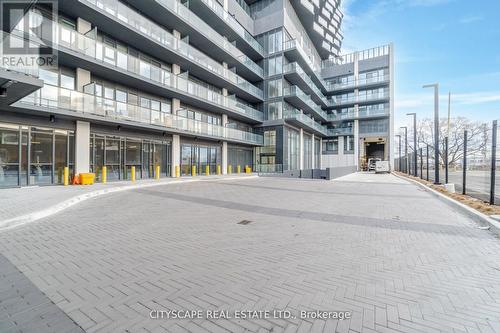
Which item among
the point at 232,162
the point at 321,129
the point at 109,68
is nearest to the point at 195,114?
the point at 232,162

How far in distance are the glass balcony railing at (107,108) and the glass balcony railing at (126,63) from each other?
2307mm

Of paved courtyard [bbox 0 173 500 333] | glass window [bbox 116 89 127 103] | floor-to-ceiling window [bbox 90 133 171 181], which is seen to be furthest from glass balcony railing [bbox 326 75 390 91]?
paved courtyard [bbox 0 173 500 333]

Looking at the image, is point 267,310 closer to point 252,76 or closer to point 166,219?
point 166,219

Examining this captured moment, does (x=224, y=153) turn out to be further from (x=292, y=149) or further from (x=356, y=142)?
(x=356, y=142)

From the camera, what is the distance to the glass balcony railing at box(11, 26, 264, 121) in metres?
13.5

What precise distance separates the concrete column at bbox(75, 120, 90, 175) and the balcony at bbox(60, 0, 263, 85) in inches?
263

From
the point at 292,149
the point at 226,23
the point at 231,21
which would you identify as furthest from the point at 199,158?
the point at 231,21

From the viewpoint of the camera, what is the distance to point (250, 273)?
3.71 meters

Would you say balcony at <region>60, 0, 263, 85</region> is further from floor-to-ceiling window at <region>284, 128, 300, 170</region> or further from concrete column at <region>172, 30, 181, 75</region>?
floor-to-ceiling window at <region>284, 128, 300, 170</region>

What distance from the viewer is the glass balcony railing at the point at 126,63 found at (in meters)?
13.5

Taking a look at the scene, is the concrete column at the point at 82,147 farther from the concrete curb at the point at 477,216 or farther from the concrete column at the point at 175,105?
the concrete curb at the point at 477,216

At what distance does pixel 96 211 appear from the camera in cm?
804

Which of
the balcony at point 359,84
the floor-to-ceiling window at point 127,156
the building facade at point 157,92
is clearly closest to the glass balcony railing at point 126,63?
the building facade at point 157,92

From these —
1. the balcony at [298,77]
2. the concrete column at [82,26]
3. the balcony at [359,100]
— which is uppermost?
the balcony at [359,100]
